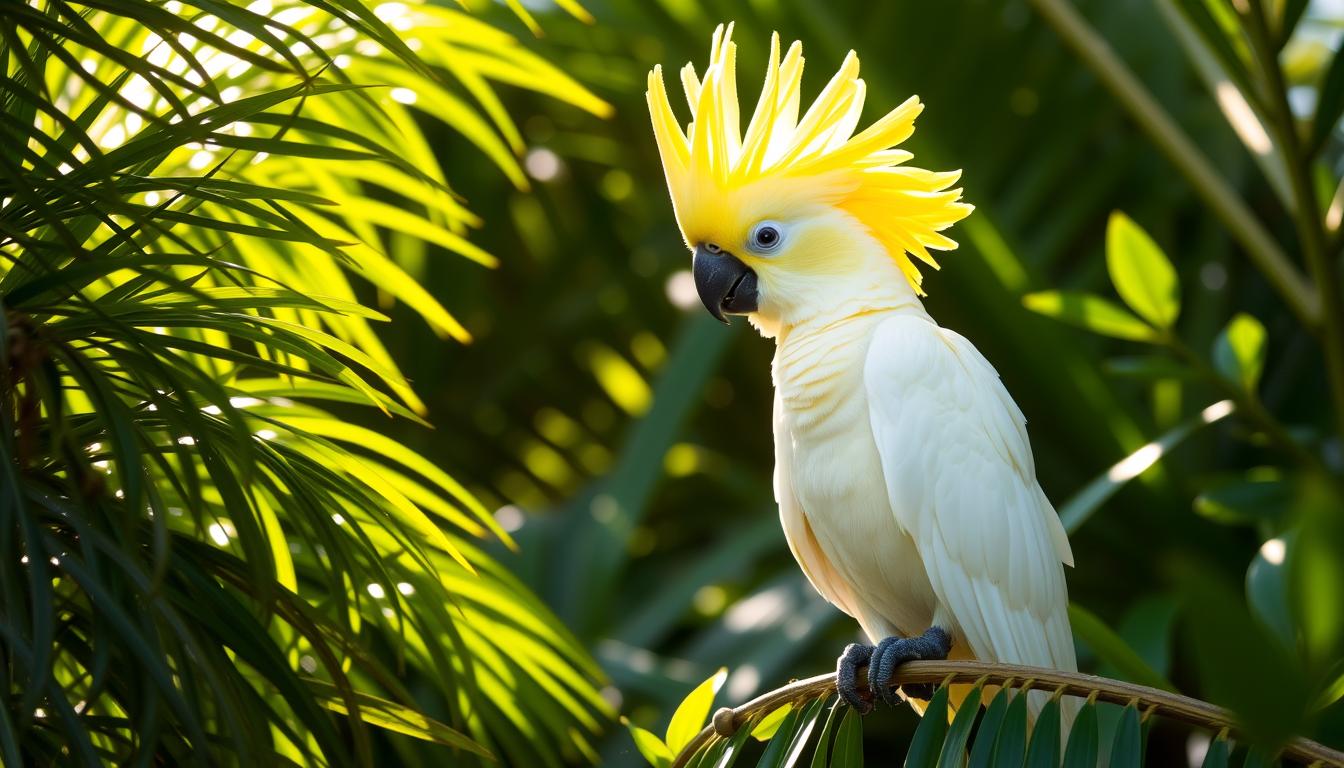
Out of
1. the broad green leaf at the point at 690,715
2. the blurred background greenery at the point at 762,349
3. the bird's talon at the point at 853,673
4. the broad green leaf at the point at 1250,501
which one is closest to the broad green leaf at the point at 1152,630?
the blurred background greenery at the point at 762,349

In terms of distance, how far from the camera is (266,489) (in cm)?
108

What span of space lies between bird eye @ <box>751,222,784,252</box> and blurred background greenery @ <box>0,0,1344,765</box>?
0.28m

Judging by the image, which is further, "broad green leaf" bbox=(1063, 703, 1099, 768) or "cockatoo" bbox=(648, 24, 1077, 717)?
"cockatoo" bbox=(648, 24, 1077, 717)

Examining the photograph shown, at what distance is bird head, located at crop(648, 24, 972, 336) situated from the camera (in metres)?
1.43

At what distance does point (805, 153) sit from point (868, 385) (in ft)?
0.92

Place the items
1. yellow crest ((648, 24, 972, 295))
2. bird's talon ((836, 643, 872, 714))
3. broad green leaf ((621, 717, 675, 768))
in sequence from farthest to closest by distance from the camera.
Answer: yellow crest ((648, 24, 972, 295)), bird's talon ((836, 643, 872, 714)), broad green leaf ((621, 717, 675, 768))

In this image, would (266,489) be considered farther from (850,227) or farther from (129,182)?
(850,227)

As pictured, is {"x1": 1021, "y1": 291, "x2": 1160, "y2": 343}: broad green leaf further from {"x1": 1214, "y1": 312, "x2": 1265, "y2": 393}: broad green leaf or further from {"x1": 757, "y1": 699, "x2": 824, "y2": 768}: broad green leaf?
{"x1": 757, "y1": 699, "x2": 824, "y2": 768}: broad green leaf

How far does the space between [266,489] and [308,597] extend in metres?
0.32

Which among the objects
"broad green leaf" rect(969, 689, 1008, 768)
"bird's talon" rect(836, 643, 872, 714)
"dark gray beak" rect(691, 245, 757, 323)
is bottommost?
"bird's talon" rect(836, 643, 872, 714)

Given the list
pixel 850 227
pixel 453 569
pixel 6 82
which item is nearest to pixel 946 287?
pixel 850 227

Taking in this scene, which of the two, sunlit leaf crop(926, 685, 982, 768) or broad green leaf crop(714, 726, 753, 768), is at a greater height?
broad green leaf crop(714, 726, 753, 768)

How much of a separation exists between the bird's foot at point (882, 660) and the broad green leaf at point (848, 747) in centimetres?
16

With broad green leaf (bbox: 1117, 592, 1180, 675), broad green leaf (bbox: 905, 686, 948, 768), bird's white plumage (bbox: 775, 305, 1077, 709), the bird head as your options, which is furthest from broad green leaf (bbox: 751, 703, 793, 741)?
broad green leaf (bbox: 1117, 592, 1180, 675)
